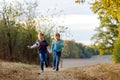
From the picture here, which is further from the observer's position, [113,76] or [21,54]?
[21,54]

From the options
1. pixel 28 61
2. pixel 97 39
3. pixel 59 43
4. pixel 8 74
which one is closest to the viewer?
pixel 8 74

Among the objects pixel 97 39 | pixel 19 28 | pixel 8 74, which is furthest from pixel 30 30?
pixel 97 39

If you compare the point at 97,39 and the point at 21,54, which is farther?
the point at 97,39

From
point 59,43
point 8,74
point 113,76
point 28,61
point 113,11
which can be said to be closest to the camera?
point 8,74

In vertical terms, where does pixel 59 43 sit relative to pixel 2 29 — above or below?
above

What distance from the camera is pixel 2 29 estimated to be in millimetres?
34906

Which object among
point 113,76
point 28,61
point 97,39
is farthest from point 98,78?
point 97,39

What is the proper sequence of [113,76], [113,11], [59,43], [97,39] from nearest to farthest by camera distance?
[113,76], [59,43], [113,11], [97,39]

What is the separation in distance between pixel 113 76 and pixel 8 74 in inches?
165

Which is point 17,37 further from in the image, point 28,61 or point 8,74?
point 8,74

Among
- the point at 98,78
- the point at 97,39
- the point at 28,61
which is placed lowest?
the point at 97,39

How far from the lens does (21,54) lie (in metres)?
34.5

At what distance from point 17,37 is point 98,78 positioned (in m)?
16.7

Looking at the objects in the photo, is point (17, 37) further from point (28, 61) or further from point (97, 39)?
point (97, 39)
